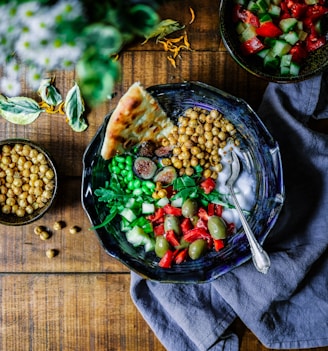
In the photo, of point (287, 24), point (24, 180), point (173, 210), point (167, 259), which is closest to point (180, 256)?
point (167, 259)

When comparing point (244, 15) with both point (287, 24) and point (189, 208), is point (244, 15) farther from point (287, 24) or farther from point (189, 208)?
point (189, 208)

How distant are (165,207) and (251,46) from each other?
566mm

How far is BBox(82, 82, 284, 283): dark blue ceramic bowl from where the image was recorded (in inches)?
72.9

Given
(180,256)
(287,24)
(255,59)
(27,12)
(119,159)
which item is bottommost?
(180,256)

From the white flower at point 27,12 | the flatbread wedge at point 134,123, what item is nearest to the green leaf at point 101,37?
the white flower at point 27,12

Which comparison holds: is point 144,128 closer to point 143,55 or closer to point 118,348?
point 143,55

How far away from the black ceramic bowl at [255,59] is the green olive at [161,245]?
58 cm

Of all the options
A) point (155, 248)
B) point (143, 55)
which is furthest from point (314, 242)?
point (143, 55)

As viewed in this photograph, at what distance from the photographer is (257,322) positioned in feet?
6.48

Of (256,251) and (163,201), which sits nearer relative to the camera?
(256,251)

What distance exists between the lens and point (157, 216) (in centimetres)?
193

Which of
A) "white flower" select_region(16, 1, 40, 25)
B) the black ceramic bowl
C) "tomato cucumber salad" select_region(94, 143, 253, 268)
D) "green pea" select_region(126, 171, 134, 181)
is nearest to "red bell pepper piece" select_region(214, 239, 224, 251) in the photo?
"tomato cucumber salad" select_region(94, 143, 253, 268)

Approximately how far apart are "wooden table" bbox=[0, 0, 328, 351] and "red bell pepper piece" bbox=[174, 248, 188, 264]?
0.70 ft

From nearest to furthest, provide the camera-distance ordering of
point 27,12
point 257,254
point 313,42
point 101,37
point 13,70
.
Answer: point 101,37
point 27,12
point 257,254
point 313,42
point 13,70
